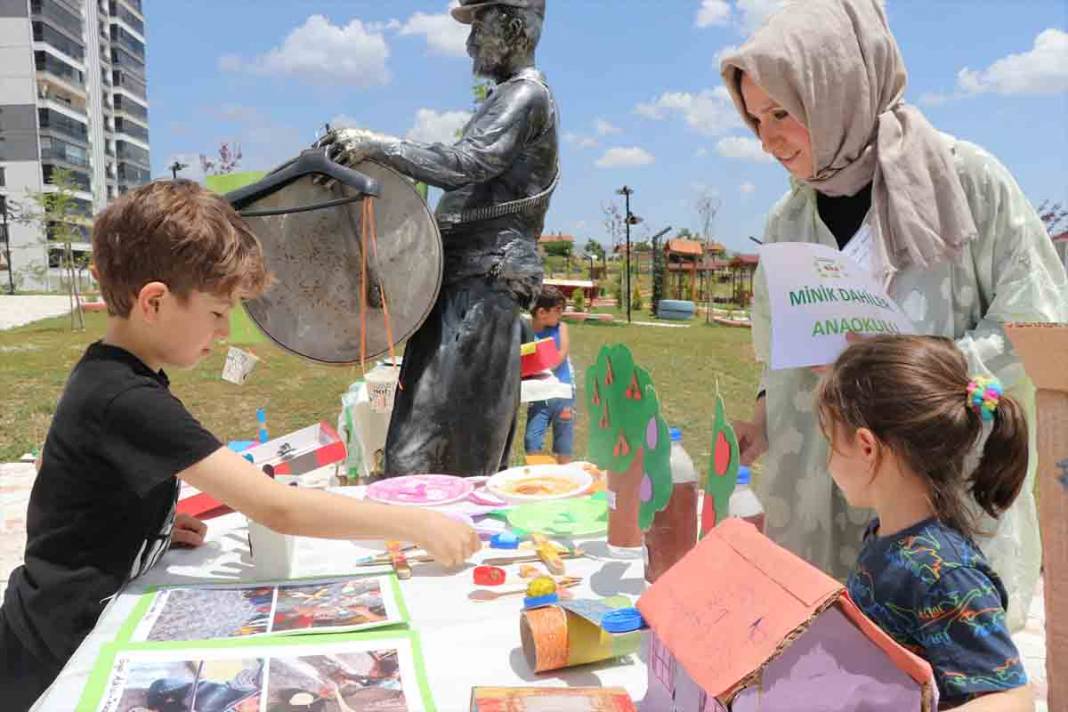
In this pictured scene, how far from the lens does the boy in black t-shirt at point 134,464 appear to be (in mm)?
1255

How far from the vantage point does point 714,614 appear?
2.50 ft

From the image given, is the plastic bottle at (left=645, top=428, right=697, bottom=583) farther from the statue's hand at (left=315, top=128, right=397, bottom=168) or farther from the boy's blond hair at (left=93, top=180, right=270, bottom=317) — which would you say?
the statue's hand at (left=315, top=128, right=397, bottom=168)

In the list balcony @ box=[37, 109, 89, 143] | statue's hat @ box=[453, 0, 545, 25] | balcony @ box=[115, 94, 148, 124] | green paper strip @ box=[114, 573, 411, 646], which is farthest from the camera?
balcony @ box=[115, 94, 148, 124]

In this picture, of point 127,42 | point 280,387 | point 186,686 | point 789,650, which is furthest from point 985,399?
point 127,42

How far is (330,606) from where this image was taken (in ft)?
4.08

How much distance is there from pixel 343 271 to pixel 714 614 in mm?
1721

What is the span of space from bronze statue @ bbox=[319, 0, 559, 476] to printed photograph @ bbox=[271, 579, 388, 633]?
1.14 meters

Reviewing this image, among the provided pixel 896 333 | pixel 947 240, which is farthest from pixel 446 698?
pixel 947 240

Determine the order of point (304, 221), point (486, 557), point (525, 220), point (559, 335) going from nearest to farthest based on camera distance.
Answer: point (486, 557) → point (304, 221) → point (525, 220) → point (559, 335)

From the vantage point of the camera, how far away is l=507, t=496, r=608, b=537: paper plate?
1.62 meters

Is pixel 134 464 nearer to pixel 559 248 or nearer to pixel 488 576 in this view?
pixel 488 576

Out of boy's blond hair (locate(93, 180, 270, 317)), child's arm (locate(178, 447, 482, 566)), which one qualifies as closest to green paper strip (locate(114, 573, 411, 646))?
child's arm (locate(178, 447, 482, 566))

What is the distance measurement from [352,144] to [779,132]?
1.13 meters

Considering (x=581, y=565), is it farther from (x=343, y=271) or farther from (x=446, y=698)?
(x=343, y=271)
